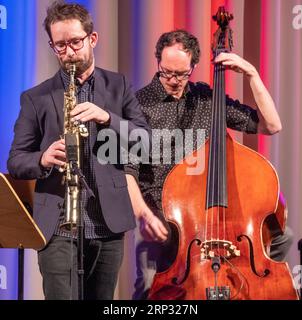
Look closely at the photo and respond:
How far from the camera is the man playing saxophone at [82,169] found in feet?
9.23

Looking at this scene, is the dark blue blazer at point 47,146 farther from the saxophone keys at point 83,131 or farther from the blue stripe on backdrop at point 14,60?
the blue stripe on backdrop at point 14,60

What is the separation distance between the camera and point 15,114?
3.57m

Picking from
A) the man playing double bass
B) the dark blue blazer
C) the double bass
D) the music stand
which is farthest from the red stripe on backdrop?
the music stand

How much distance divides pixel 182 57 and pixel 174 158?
45 cm

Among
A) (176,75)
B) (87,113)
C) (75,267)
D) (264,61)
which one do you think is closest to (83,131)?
(87,113)

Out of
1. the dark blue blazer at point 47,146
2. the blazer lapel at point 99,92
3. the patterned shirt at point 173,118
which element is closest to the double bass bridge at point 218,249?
the dark blue blazer at point 47,146

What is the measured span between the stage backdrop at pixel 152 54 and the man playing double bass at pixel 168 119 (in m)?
0.24

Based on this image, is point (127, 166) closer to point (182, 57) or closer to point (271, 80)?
point (182, 57)

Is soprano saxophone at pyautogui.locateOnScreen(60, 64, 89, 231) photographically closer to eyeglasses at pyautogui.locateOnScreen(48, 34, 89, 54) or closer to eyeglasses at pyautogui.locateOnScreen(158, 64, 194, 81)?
eyeglasses at pyautogui.locateOnScreen(48, 34, 89, 54)

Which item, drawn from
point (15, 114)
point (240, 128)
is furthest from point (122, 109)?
point (15, 114)

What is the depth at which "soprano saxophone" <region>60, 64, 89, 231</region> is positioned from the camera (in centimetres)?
255

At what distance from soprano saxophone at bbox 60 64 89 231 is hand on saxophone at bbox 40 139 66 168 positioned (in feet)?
0.11
